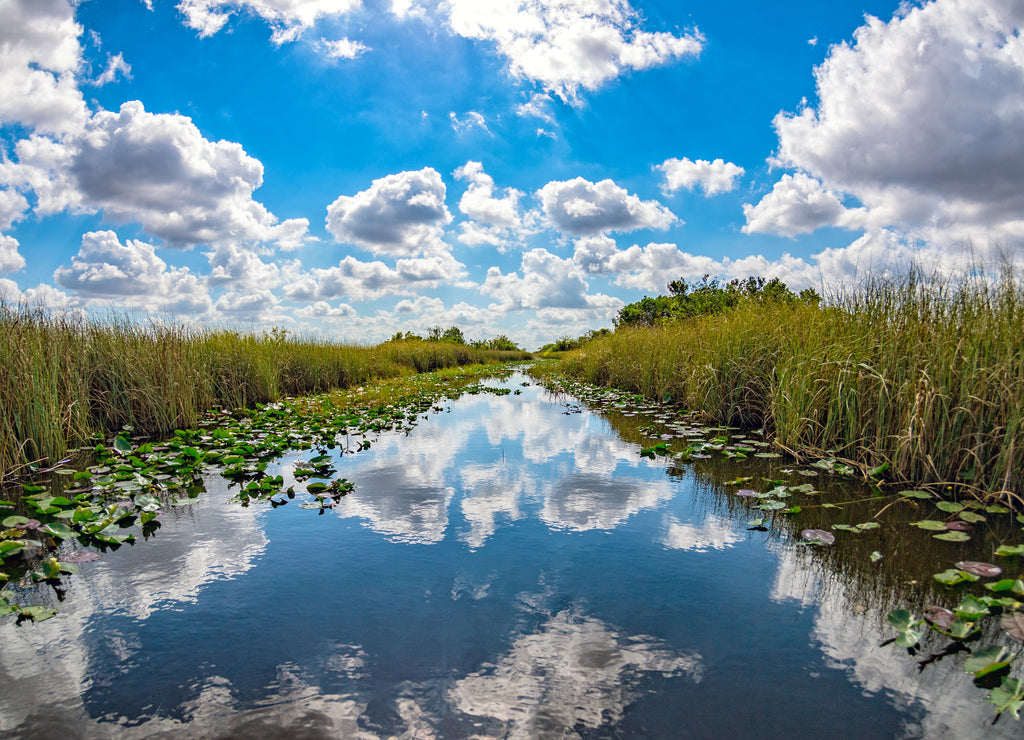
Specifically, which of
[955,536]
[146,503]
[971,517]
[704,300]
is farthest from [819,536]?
[704,300]

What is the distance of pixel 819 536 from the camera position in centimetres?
357

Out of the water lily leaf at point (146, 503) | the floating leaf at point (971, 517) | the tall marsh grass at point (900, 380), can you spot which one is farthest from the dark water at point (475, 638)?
the tall marsh grass at point (900, 380)

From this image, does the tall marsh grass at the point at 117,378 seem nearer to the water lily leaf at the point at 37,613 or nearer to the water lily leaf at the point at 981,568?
the water lily leaf at the point at 37,613

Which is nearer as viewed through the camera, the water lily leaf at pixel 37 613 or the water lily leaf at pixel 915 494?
the water lily leaf at pixel 37 613

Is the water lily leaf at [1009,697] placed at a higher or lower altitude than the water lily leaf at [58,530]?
lower

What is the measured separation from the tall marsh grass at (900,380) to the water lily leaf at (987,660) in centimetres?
232

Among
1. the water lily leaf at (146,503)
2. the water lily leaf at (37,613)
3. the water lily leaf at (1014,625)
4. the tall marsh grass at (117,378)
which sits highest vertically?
the tall marsh grass at (117,378)

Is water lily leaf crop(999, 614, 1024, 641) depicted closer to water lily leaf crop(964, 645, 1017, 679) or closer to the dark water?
water lily leaf crop(964, 645, 1017, 679)

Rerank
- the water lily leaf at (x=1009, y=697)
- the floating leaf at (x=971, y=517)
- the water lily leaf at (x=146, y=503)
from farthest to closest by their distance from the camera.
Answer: the water lily leaf at (x=146, y=503) → the floating leaf at (x=971, y=517) → the water lily leaf at (x=1009, y=697)

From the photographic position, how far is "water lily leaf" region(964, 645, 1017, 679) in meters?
2.07

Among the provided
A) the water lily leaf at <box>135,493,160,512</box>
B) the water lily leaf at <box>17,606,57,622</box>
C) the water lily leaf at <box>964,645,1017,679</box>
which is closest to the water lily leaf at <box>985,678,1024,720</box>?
the water lily leaf at <box>964,645,1017,679</box>

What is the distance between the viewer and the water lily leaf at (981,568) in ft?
9.75

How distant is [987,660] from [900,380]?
3.57 meters

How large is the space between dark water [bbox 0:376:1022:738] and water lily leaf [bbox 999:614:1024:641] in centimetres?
45
